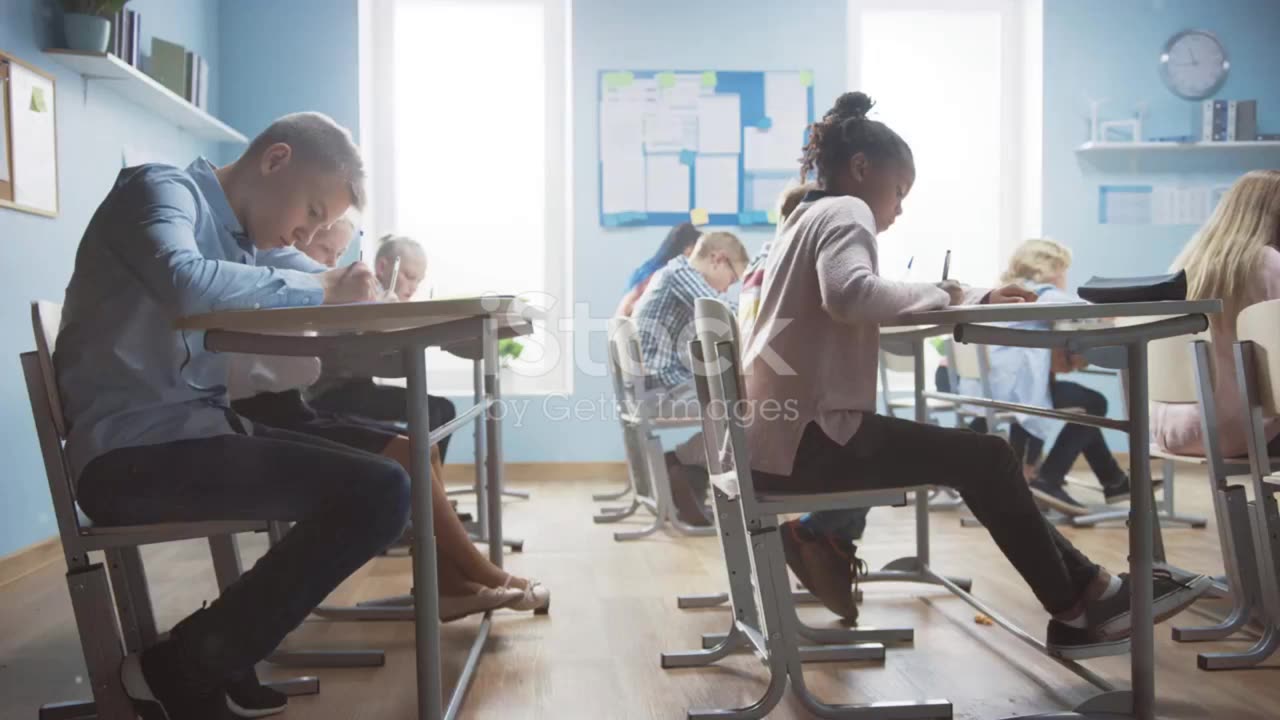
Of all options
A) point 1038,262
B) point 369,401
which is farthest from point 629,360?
point 1038,262

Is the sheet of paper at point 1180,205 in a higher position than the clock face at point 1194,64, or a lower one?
lower

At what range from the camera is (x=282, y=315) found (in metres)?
1.27

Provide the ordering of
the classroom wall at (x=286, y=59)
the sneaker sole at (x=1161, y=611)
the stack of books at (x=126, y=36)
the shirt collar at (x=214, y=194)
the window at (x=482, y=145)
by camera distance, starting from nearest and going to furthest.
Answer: the shirt collar at (x=214, y=194)
the sneaker sole at (x=1161, y=611)
the stack of books at (x=126, y=36)
the classroom wall at (x=286, y=59)
the window at (x=482, y=145)

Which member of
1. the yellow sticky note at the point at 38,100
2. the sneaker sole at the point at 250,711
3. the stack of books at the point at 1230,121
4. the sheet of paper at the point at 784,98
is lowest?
the sneaker sole at the point at 250,711

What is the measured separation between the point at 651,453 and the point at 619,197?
2054 millimetres

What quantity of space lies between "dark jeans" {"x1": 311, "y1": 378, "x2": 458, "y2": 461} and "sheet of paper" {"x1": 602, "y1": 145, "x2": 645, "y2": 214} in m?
2.13

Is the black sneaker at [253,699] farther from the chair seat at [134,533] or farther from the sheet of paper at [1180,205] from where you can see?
the sheet of paper at [1180,205]

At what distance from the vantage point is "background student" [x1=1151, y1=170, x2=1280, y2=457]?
215 centimetres

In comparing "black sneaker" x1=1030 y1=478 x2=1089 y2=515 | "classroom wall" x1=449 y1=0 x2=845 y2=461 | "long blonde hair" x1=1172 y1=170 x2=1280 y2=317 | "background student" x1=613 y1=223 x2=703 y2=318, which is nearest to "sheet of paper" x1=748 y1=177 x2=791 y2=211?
"classroom wall" x1=449 y1=0 x2=845 y2=461

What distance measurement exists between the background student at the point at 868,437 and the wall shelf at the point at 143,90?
256cm

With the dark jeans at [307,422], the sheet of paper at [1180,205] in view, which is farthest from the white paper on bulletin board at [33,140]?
the sheet of paper at [1180,205]

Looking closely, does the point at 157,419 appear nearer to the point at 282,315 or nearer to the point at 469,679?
the point at 282,315

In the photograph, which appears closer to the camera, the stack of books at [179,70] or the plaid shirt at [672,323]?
the plaid shirt at [672,323]

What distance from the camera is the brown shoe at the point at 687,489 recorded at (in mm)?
3516
